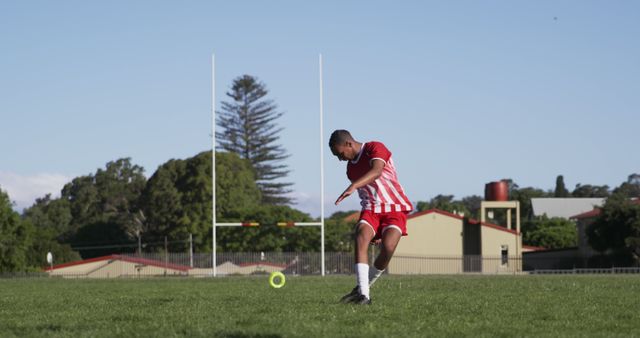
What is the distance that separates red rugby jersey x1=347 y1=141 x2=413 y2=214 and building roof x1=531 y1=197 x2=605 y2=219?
110 metres

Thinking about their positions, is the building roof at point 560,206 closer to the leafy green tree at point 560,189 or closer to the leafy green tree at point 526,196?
the leafy green tree at point 526,196

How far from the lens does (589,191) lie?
155 m

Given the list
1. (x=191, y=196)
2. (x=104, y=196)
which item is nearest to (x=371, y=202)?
(x=191, y=196)

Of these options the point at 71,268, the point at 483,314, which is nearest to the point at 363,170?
the point at 483,314

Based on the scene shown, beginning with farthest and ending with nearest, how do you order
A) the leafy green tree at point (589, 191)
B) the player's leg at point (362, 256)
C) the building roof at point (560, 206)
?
the leafy green tree at point (589, 191) → the building roof at point (560, 206) → the player's leg at point (362, 256)

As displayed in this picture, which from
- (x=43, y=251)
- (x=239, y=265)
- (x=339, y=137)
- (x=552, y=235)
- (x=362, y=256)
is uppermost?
(x=339, y=137)

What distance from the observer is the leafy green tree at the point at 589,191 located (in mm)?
150550

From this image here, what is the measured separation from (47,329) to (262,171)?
96.7 meters

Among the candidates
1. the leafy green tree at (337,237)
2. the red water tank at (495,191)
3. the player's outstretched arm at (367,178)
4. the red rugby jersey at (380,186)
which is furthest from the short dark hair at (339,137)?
the leafy green tree at (337,237)

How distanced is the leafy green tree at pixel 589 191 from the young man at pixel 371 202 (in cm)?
14167

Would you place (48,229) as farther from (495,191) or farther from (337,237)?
(495,191)

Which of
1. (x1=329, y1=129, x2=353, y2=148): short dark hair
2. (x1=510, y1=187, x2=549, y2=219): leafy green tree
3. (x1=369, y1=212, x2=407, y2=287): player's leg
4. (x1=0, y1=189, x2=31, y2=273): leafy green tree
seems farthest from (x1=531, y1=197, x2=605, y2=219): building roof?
(x1=329, y1=129, x2=353, y2=148): short dark hair

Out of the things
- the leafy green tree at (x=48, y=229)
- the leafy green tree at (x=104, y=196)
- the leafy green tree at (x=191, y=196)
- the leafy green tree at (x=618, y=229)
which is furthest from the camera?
the leafy green tree at (x=104, y=196)

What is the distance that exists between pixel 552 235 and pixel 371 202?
80.3 meters
